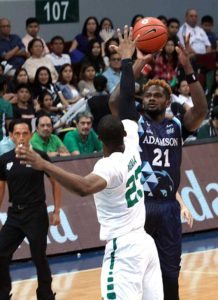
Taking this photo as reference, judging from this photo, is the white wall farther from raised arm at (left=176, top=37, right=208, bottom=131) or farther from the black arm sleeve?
the black arm sleeve

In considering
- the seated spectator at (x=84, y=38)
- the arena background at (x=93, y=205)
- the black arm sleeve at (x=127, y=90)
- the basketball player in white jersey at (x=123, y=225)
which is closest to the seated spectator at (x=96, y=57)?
the seated spectator at (x=84, y=38)

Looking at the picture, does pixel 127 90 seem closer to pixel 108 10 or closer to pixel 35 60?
pixel 35 60

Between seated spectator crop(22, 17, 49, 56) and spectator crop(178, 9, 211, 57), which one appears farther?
spectator crop(178, 9, 211, 57)

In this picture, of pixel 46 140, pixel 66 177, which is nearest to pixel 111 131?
pixel 66 177

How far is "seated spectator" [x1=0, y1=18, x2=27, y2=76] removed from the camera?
17.4 m

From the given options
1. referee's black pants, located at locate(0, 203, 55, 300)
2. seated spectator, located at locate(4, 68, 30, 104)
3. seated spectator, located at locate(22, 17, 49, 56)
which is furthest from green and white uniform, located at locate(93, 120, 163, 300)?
seated spectator, located at locate(22, 17, 49, 56)

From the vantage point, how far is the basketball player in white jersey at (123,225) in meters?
Result: 7.34

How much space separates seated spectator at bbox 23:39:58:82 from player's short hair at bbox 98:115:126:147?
9815 mm

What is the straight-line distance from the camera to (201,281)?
38.0ft

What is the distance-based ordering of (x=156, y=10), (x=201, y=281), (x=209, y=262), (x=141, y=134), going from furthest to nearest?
(x=156, y=10), (x=209, y=262), (x=201, y=281), (x=141, y=134)

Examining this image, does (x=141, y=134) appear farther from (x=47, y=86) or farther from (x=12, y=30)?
(x=12, y=30)

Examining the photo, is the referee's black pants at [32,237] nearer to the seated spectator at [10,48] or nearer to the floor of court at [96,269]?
the floor of court at [96,269]

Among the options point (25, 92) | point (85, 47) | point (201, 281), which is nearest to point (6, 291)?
point (201, 281)

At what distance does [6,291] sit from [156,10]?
12.1m
